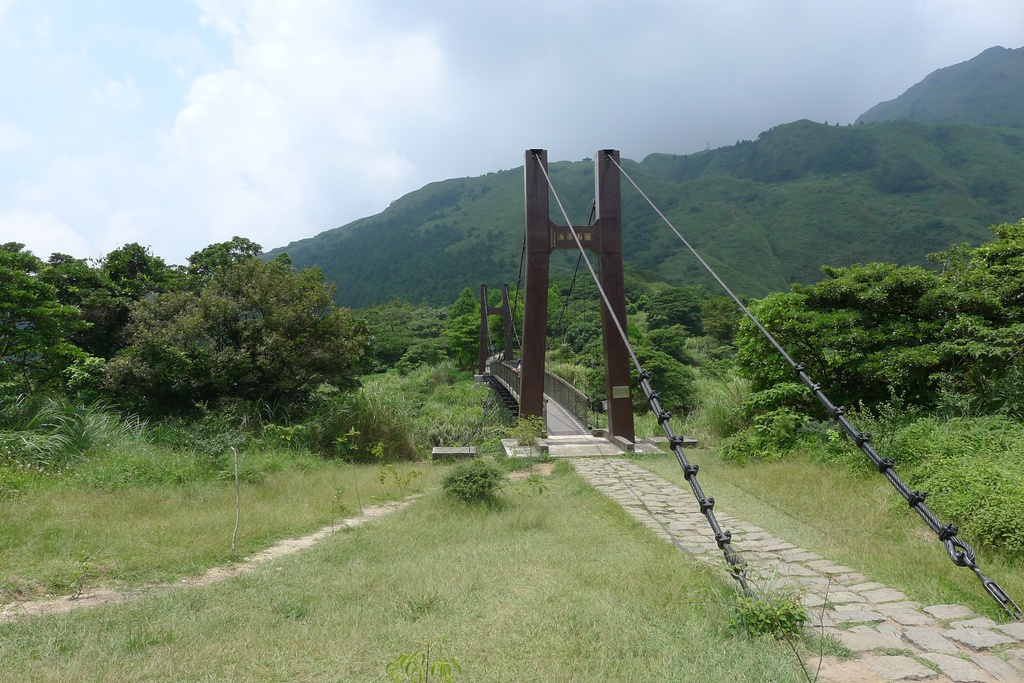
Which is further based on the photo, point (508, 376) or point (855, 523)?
point (508, 376)

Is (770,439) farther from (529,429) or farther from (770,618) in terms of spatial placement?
(770,618)

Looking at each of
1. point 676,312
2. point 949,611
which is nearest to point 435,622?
point 949,611

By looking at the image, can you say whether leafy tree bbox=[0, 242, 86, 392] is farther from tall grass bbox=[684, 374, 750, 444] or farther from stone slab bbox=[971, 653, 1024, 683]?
tall grass bbox=[684, 374, 750, 444]

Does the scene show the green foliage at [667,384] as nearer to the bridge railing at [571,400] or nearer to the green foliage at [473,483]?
the bridge railing at [571,400]

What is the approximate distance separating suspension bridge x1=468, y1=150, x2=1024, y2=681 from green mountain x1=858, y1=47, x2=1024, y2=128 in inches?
4350

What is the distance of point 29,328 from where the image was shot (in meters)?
7.83

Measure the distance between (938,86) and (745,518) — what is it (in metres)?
165

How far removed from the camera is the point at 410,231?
83.4m

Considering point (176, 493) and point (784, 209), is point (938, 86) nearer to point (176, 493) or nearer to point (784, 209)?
point (784, 209)

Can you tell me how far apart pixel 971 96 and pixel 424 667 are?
470 feet

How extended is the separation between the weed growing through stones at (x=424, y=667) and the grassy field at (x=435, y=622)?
6 cm

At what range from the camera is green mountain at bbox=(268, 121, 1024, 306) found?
169 feet

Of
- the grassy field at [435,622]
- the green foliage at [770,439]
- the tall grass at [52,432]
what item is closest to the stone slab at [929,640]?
the grassy field at [435,622]

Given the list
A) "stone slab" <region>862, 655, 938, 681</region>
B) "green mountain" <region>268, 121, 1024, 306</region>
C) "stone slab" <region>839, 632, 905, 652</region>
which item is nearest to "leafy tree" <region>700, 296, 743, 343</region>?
"green mountain" <region>268, 121, 1024, 306</region>
